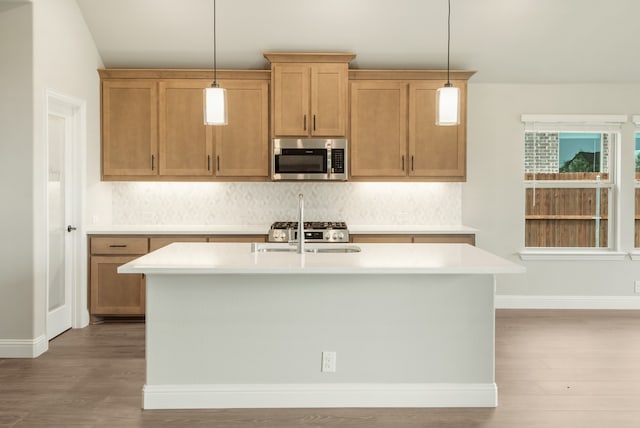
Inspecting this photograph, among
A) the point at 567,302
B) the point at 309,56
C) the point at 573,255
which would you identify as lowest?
the point at 567,302

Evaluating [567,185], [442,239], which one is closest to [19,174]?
[442,239]

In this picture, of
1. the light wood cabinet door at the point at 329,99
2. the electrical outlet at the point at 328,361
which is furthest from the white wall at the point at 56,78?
the electrical outlet at the point at 328,361

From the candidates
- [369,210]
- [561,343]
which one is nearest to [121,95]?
[369,210]

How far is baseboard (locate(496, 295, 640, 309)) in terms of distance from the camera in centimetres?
566

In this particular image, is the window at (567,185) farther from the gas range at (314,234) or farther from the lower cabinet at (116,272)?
the lower cabinet at (116,272)

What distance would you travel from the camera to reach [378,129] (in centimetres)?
531

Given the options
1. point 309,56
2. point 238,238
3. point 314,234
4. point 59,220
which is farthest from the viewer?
point 309,56

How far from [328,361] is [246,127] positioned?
2.84 metres

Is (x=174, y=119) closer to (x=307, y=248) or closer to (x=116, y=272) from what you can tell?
(x=116, y=272)

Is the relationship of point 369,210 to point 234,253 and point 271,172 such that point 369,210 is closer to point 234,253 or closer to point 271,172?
point 271,172

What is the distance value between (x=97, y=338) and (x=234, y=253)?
1976 millimetres

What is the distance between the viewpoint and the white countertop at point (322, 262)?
2824 mm

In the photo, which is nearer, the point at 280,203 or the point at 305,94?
the point at 305,94

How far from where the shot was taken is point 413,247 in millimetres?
3662
